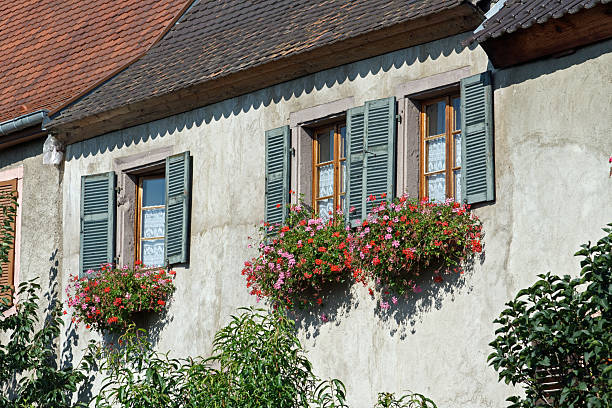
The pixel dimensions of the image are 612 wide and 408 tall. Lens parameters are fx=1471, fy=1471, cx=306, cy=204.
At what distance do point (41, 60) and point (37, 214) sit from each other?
7.49ft

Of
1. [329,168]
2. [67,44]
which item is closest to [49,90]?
[67,44]

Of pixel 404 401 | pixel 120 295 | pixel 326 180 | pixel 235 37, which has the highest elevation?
pixel 235 37

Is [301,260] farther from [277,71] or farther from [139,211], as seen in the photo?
[139,211]

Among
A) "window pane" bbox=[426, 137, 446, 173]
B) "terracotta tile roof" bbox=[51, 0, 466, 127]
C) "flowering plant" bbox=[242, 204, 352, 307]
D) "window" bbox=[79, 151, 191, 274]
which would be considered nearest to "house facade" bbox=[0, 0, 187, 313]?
"terracotta tile roof" bbox=[51, 0, 466, 127]

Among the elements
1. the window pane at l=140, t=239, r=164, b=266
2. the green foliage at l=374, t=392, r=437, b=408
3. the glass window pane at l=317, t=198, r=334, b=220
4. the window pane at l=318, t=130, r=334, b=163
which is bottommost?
the green foliage at l=374, t=392, r=437, b=408

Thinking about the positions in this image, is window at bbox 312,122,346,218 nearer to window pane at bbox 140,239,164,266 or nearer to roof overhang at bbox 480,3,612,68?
roof overhang at bbox 480,3,612,68

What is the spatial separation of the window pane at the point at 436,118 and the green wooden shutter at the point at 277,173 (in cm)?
149

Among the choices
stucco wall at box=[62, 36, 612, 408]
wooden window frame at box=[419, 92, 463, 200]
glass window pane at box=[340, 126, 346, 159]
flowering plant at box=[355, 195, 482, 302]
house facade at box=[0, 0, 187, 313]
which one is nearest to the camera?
stucco wall at box=[62, 36, 612, 408]

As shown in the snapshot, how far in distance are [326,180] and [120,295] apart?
93.5 inches

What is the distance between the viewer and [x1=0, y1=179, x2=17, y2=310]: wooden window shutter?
50.5ft

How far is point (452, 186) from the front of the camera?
12.3 metres

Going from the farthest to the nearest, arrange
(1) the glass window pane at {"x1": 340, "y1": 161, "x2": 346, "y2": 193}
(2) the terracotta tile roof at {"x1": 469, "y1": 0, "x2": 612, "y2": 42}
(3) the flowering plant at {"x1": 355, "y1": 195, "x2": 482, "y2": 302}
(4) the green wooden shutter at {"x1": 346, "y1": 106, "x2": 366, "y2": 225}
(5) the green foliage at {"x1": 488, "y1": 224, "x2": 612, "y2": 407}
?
(1) the glass window pane at {"x1": 340, "y1": 161, "x2": 346, "y2": 193}, (4) the green wooden shutter at {"x1": 346, "y1": 106, "x2": 366, "y2": 225}, (3) the flowering plant at {"x1": 355, "y1": 195, "x2": 482, "y2": 302}, (2) the terracotta tile roof at {"x1": 469, "y1": 0, "x2": 612, "y2": 42}, (5) the green foliage at {"x1": 488, "y1": 224, "x2": 612, "y2": 407}

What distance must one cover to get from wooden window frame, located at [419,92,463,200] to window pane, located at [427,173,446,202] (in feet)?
0.10

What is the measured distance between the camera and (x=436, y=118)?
12664 mm
